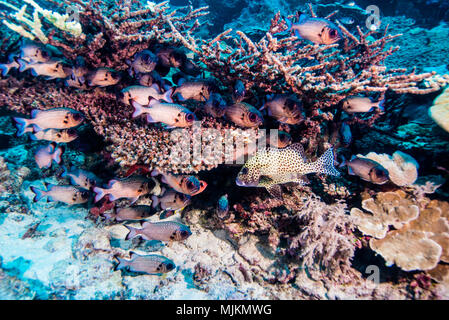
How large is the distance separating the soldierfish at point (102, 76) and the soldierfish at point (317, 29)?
111 inches

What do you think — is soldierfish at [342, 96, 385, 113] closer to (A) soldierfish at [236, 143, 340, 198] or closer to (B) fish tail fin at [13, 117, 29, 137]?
(A) soldierfish at [236, 143, 340, 198]

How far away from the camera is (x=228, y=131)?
350 centimetres

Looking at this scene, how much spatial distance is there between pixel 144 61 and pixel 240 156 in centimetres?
212

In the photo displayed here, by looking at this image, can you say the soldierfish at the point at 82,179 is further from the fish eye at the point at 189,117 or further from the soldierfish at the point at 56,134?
the fish eye at the point at 189,117

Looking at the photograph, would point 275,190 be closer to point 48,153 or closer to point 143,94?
point 143,94

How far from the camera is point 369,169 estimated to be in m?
3.14

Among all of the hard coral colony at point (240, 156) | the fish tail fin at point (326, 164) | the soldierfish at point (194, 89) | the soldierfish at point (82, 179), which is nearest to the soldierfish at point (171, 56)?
the hard coral colony at point (240, 156)

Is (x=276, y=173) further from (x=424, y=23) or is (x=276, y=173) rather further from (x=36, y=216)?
(x=424, y=23)

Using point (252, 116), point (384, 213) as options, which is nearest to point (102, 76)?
point (252, 116)

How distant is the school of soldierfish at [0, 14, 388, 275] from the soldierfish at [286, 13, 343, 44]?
0.01 m

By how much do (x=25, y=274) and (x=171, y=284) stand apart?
1.87 meters

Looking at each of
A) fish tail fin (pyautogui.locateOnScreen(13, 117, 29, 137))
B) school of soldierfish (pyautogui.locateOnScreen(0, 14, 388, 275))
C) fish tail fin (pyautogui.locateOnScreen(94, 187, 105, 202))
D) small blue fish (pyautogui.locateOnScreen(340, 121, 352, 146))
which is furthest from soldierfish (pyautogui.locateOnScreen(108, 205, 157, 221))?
small blue fish (pyautogui.locateOnScreen(340, 121, 352, 146))
